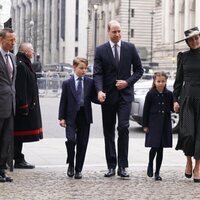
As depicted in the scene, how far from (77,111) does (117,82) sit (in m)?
0.72

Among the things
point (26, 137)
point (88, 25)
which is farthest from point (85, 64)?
point (88, 25)

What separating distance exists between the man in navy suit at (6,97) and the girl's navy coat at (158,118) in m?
1.96

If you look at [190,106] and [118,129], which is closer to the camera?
[190,106]

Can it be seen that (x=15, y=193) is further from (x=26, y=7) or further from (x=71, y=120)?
(x=26, y=7)

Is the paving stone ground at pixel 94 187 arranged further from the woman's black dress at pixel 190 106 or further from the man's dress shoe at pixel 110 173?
the woman's black dress at pixel 190 106

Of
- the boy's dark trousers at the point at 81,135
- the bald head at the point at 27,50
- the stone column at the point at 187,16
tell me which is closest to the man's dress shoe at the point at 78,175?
the boy's dark trousers at the point at 81,135

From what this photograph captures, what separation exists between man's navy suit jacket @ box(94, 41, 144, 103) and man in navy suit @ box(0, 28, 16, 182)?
1.22 meters

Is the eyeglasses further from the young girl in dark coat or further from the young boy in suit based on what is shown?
the young boy in suit

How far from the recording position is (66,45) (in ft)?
437

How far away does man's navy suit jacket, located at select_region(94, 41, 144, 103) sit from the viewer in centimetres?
1038

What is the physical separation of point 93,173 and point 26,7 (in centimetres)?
14702

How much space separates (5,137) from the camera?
32.9ft

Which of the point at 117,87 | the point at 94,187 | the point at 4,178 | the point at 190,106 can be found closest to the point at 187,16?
the point at 117,87

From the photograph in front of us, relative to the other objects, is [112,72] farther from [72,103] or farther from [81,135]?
[81,135]
